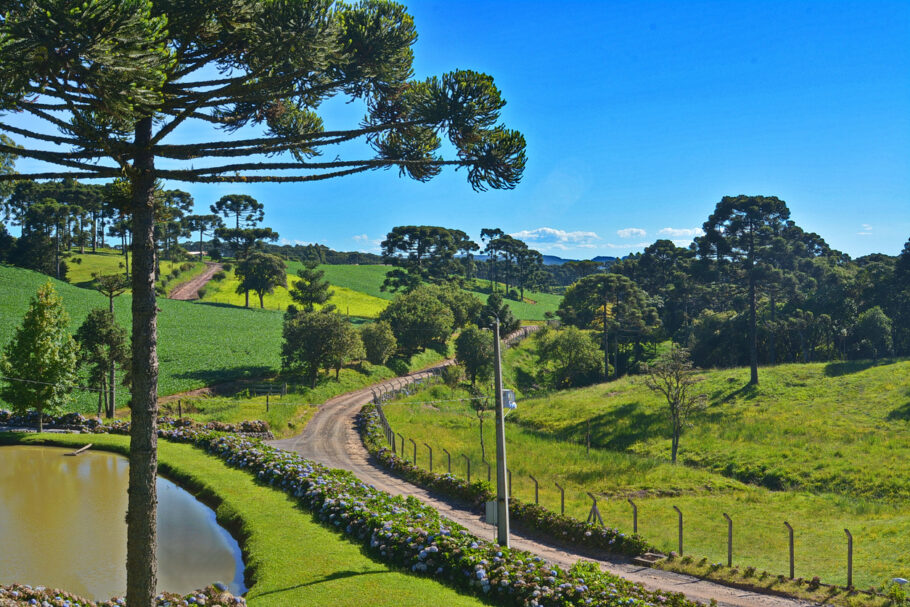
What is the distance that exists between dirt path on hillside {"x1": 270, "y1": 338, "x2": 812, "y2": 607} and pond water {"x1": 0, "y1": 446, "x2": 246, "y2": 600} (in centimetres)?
834

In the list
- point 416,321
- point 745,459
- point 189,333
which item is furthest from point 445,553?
point 189,333

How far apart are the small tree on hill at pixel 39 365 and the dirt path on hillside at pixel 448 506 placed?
486 inches

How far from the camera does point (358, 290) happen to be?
121562 mm

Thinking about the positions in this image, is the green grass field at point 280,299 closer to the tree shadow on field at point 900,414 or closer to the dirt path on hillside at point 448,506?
the dirt path on hillside at point 448,506

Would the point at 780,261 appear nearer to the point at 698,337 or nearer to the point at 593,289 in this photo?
the point at 698,337

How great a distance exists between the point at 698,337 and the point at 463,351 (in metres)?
28.2

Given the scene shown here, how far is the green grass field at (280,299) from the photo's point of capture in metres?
96.9

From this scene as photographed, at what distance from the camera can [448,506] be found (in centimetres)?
2536

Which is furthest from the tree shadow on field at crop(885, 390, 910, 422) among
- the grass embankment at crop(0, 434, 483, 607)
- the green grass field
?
the green grass field

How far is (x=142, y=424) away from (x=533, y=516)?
1717cm

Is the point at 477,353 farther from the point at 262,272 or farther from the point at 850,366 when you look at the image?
the point at 262,272

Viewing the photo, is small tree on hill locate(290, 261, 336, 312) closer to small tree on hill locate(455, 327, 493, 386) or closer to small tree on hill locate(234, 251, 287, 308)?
small tree on hill locate(234, 251, 287, 308)

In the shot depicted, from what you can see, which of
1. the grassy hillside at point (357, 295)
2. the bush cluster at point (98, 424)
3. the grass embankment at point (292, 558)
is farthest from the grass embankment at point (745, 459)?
the grassy hillside at point (357, 295)

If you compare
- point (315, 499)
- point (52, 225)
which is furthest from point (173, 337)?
point (315, 499)
